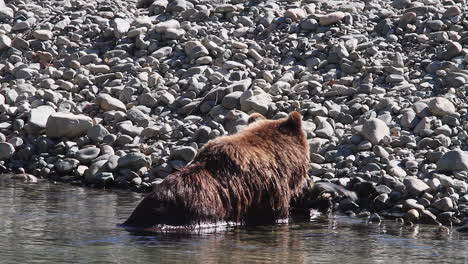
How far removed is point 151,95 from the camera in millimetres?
16438

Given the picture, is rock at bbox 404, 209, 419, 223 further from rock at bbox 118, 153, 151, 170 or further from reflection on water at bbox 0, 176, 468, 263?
rock at bbox 118, 153, 151, 170

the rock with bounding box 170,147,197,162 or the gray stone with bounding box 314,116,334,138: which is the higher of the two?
the gray stone with bounding box 314,116,334,138

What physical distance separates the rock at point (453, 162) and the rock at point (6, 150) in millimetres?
6444

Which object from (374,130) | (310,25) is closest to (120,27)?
(310,25)

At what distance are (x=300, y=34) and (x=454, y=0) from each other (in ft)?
10.7

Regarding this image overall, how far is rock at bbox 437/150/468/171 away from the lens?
13.0 meters

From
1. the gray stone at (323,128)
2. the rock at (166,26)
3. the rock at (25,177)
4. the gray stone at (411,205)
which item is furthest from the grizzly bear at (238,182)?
the rock at (166,26)

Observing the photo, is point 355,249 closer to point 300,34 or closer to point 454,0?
point 300,34

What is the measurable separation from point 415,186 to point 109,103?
5777 mm

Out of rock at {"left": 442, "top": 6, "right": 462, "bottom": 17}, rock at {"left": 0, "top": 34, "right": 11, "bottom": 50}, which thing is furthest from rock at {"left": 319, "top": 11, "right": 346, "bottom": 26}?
rock at {"left": 0, "top": 34, "right": 11, "bottom": 50}

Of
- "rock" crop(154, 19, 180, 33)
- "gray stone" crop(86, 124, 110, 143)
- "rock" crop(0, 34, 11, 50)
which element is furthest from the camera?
"rock" crop(0, 34, 11, 50)

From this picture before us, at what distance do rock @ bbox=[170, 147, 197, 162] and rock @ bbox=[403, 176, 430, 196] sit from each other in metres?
3.16

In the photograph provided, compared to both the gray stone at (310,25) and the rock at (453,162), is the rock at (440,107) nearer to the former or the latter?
the rock at (453,162)

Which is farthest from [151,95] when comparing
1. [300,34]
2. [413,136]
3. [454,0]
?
[454,0]
